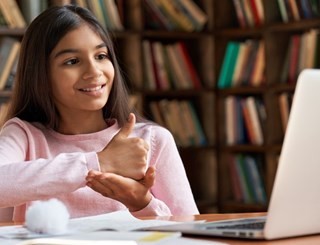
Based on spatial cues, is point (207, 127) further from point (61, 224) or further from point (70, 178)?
point (61, 224)

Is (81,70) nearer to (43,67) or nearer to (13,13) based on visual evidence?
(43,67)

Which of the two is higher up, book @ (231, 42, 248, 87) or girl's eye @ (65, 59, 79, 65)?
girl's eye @ (65, 59, 79, 65)

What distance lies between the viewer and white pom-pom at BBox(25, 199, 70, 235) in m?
1.21

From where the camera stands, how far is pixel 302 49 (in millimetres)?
4090

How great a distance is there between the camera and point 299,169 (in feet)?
3.71

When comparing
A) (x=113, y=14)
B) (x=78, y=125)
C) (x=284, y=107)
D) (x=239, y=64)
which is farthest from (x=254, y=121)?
(x=78, y=125)

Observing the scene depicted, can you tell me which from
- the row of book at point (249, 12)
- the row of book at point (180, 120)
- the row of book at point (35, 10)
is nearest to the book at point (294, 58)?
the row of book at point (249, 12)

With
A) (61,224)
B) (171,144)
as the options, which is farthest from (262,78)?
(61,224)

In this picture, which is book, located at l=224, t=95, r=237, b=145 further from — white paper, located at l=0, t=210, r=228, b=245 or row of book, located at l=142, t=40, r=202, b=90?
white paper, located at l=0, t=210, r=228, b=245

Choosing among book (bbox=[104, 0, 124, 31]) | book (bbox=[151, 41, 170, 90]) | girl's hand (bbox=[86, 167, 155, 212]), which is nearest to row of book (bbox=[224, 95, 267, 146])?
book (bbox=[151, 41, 170, 90])

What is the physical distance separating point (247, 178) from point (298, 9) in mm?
980

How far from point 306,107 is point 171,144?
3.28 ft

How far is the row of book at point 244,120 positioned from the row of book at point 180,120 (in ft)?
0.57

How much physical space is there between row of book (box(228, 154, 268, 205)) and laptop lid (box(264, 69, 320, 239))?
3161 millimetres
